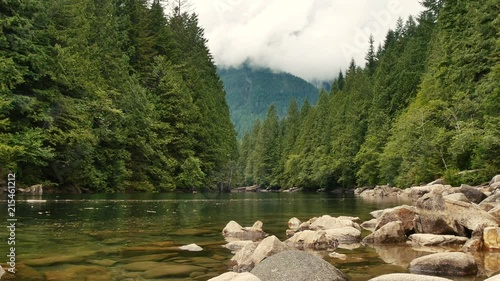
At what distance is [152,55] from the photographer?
54.7 metres

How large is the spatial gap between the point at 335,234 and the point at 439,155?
98.3 ft

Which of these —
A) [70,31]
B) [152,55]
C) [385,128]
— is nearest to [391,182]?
[385,128]

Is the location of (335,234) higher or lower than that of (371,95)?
lower

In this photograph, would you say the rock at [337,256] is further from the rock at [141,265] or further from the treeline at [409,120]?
the treeline at [409,120]

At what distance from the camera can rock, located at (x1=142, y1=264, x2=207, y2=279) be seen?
7449mm

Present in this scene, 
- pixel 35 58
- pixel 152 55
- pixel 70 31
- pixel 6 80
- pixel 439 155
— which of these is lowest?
pixel 439 155

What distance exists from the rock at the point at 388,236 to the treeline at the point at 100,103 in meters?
20.0

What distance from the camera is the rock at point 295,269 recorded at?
22.1 feet

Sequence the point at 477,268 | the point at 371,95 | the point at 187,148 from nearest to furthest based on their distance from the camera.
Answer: the point at 477,268 → the point at 187,148 → the point at 371,95

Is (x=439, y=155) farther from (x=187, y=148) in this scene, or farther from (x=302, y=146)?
(x=302, y=146)

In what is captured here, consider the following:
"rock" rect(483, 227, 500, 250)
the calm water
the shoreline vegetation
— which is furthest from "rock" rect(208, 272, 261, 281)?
the shoreline vegetation

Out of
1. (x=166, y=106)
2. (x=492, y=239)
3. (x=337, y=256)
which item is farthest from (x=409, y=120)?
(x=337, y=256)

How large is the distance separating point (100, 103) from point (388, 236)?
95.2ft

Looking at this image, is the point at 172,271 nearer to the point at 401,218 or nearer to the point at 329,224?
the point at 329,224
